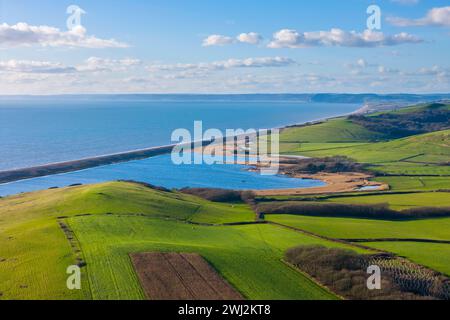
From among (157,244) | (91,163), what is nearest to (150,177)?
(91,163)

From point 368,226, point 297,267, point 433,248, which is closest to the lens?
point 297,267

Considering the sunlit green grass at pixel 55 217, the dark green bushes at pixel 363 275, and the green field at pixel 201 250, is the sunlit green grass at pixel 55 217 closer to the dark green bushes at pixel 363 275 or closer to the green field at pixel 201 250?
the green field at pixel 201 250

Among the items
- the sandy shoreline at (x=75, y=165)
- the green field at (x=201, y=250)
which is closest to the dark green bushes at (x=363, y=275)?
the green field at (x=201, y=250)

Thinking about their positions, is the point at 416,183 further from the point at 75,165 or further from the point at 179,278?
the point at 75,165

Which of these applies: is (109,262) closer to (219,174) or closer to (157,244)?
(157,244)

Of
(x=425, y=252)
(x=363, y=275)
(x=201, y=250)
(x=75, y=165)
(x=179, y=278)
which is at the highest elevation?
(x=75, y=165)

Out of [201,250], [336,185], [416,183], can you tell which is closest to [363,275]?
[201,250]
